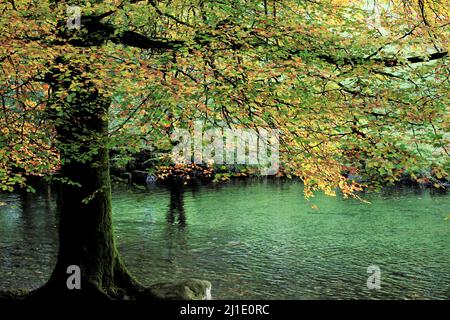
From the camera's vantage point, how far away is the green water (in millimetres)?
18078

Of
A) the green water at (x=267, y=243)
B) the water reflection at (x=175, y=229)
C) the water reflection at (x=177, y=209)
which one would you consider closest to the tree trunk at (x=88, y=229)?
the green water at (x=267, y=243)

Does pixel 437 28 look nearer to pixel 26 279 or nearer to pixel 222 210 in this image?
pixel 26 279

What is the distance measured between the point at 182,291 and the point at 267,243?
11686mm

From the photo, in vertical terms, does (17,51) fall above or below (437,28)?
below

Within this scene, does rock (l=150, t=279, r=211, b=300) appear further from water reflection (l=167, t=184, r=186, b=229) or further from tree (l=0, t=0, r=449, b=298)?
water reflection (l=167, t=184, r=186, b=229)

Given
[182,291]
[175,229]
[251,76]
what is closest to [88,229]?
[182,291]

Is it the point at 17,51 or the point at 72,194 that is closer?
the point at 17,51

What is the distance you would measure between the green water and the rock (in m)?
2.35

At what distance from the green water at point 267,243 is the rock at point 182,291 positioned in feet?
7.70
